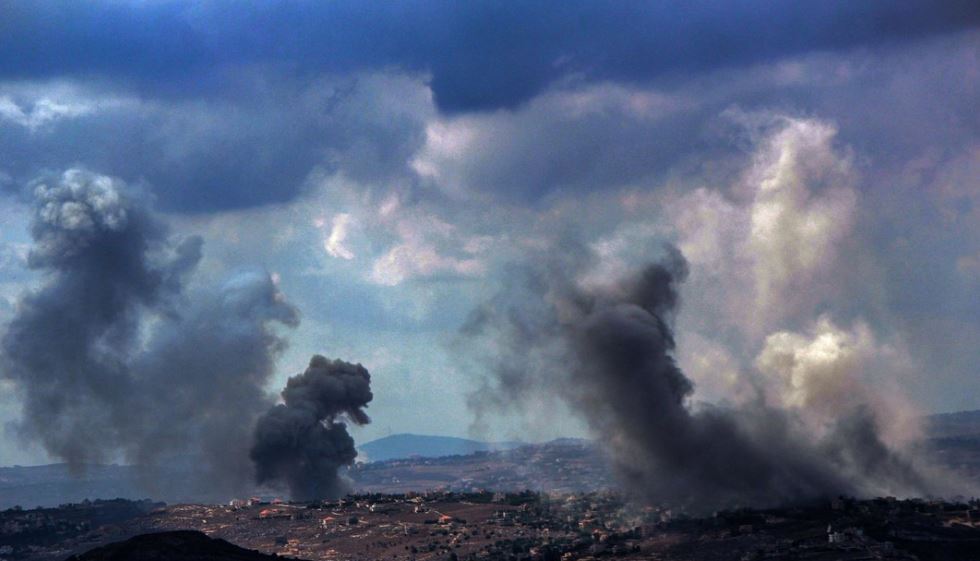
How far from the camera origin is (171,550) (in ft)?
363

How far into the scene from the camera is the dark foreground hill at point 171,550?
108 m

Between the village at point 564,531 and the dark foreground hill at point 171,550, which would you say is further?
the village at point 564,531

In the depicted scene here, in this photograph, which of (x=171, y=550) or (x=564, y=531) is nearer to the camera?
(x=171, y=550)

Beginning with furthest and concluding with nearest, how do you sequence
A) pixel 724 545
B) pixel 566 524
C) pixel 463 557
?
pixel 566 524
pixel 463 557
pixel 724 545

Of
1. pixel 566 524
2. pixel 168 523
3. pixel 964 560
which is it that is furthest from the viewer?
pixel 168 523

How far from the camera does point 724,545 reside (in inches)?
5044

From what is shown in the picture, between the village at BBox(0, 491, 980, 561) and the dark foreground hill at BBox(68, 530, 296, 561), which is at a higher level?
the village at BBox(0, 491, 980, 561)

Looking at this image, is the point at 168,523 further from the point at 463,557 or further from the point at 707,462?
the point at 707,462

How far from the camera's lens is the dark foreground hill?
107875 millimetres

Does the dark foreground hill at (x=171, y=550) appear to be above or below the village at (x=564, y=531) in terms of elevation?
below

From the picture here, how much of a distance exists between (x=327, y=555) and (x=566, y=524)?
29.8 metres

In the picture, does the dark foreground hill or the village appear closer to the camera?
the dark foreground hill

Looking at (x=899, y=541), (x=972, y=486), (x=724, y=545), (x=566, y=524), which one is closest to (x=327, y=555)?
(x=566, y=524)

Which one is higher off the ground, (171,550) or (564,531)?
(564,531)
